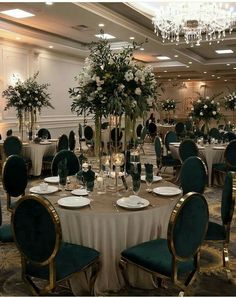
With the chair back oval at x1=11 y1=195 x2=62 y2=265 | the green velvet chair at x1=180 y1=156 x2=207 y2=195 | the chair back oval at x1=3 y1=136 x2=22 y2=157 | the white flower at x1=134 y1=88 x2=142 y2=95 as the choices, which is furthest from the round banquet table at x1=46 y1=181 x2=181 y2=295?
the chair back oval at x1=3 y1=136 x2=22 y2=157

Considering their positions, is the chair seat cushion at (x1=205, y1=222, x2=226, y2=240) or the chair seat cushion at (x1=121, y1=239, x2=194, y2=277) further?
the chair seat cushion at (x1=205, y1=222, x2=226, y2=240)

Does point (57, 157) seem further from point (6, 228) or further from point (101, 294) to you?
point (101, 294)

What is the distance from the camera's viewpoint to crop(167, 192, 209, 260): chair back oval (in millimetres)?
2311

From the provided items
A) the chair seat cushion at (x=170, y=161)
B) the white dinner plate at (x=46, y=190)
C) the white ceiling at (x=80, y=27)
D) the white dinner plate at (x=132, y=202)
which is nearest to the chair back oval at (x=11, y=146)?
the white ceiling at (x=80, y=27)

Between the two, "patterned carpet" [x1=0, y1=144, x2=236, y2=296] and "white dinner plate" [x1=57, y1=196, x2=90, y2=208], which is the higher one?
"white dinner plate" [x1=57, y1=196, x2=90, y2=208]

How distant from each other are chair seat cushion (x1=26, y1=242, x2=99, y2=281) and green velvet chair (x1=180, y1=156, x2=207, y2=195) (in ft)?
4.78

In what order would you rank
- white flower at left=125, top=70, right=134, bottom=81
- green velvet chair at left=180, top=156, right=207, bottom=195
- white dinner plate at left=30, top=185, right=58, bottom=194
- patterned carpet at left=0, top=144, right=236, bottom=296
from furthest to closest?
green velvet chair at left=180, top=156, right=207, bottom=195 < white dinner plate at left=30, top=185, right=58, bottom=194 < white flower at left=125, top=70, right=134, bottom=81 < patterned carpet at left=0, top=144, right=236, bottom=296

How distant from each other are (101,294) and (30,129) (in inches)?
240

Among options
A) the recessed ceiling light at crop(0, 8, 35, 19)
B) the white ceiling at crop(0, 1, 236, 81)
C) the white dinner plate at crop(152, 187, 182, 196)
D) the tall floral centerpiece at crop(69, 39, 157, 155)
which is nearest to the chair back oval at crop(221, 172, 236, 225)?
the white dinner plate at crop(152, 187, 182, 196)

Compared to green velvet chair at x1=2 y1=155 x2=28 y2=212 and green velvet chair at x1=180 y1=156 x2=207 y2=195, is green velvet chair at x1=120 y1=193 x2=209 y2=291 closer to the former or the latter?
green velvet chair at x1=180 y1=156 x2=207 y2=195

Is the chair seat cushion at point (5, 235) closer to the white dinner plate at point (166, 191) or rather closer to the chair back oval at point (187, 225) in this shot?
the white dinner plate at point (166, 191)

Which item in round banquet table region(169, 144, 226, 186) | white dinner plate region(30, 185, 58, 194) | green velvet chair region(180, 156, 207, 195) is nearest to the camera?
white dinner plate region(30, 185, 58, 194)

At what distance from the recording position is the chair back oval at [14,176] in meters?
3.76

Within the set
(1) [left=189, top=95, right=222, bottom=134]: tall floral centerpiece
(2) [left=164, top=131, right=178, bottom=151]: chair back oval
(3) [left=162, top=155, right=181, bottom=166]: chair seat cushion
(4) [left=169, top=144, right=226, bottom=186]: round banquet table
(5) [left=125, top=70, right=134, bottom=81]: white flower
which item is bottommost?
(3) [left=162, top=155, right=181, bottom=166]: chair seat cushion
